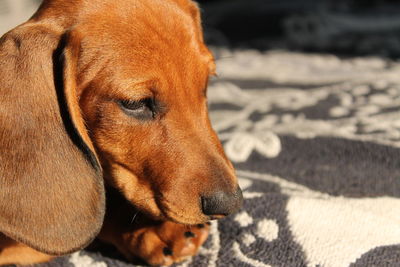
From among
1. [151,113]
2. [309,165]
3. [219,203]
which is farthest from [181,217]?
[309,165]

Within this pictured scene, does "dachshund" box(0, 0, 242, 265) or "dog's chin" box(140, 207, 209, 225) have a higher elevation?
"dachshund" box(0, 0, 242, 265)

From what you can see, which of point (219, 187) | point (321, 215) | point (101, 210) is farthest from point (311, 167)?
point (101, 210)

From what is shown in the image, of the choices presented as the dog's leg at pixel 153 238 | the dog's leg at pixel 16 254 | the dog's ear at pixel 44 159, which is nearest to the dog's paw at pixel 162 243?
the dog's leg at pixel 153 238

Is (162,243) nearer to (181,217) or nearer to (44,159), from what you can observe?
(181,217)

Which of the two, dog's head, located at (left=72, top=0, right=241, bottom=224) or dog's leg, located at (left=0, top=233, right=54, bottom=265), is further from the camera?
dog's leg, located at (left=0, top=233, right=54, bottom=265)

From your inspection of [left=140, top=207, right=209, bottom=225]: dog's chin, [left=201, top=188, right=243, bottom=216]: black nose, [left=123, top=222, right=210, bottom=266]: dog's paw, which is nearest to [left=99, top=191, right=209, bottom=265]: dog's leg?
[left=123, top=222, right=210, bottom=266]: dog's paw

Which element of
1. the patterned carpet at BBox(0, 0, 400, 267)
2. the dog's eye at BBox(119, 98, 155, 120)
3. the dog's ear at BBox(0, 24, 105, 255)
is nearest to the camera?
the dog's ear at BBox(0, 24, 105, 255)

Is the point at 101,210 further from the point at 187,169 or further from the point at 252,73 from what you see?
the point at 252,73

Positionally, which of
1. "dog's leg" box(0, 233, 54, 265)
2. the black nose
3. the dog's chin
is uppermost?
the black nose

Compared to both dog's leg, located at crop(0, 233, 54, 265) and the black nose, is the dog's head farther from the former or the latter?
dog's leg, located at crop(0, 233, 54, 265)
